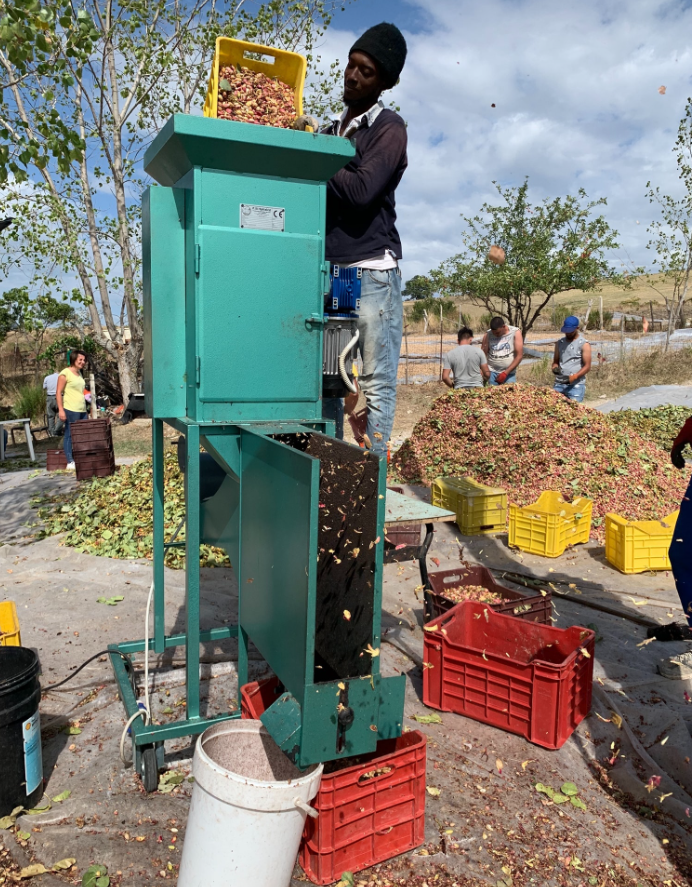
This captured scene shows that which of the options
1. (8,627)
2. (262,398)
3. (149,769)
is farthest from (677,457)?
(8,627)

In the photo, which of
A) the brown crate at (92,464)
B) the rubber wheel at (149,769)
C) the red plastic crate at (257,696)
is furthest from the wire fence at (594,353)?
the rubber wheel at (149,769)

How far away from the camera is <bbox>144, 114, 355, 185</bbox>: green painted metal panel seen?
256cm

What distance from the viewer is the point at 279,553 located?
2354 mm

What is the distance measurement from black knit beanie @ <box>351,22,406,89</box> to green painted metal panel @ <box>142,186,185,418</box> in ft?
4.58

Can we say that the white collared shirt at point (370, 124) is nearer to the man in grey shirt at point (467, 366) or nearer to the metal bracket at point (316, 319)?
the metal bracket at point (316, 319)

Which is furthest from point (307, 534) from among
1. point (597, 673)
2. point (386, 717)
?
point (597, 673)

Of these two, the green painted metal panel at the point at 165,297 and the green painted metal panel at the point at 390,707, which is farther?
the green painted metal panel at the point at 165,297

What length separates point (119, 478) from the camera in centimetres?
835

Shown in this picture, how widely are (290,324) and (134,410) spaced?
1225 mm

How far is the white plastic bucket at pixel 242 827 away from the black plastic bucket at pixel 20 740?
90 cm

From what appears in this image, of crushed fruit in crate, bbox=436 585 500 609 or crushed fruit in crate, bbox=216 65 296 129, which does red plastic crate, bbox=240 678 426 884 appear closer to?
crushed fruit in crate, bbox=436 585 500 609

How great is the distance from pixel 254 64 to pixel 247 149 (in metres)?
0.72

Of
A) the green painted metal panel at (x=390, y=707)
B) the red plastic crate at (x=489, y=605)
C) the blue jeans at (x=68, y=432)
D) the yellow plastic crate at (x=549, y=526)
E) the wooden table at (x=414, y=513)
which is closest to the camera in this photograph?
the green painted metal panel at (x=390, y=707)

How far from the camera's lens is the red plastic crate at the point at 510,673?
317 cm
